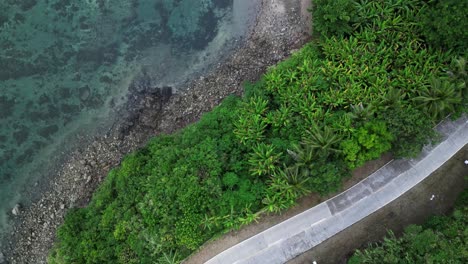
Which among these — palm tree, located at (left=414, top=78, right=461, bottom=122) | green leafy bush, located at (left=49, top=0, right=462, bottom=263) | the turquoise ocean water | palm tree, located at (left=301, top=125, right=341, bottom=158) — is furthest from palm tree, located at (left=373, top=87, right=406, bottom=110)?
the turquoise ocean water

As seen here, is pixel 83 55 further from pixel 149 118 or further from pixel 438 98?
pixel 438 98

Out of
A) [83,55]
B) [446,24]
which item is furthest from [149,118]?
[446,24]

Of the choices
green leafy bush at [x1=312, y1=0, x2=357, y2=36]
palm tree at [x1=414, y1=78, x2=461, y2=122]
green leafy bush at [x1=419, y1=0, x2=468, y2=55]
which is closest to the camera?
green leafy bush at [x1=419, y1=0, x2=468, y2=55]

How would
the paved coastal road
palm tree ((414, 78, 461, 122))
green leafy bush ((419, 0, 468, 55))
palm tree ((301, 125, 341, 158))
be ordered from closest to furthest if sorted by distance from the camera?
green leafy bush ((419, 0, 468, 55)) < palm tree ((414, 78, 461, 122)) < palm tree ((301, 125, 341, 158)) < the paved coastal road

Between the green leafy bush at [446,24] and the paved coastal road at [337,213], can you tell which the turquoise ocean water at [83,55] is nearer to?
the green leafy bush at [446,24]

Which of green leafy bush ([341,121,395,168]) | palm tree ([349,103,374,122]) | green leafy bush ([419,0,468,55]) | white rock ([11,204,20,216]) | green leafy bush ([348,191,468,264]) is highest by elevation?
green leafy bush ([419,0,468,55])

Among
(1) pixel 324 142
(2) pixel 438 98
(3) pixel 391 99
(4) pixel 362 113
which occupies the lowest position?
(1) pixel 324 142

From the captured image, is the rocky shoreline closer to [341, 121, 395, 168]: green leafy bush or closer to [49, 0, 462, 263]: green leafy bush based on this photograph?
[49, 0, 462, 263]: green leafy bush

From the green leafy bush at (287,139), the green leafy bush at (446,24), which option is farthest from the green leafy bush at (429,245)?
the green leafy bush at (446,24)
